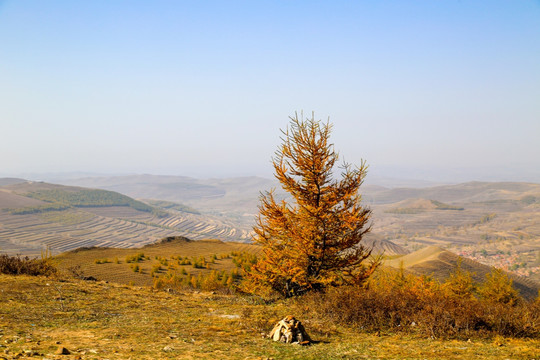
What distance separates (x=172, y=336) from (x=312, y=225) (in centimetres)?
731

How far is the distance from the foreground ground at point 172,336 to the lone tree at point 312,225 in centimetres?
191

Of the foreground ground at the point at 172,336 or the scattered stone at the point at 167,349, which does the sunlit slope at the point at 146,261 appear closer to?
the foreground ground at the point at 172,336

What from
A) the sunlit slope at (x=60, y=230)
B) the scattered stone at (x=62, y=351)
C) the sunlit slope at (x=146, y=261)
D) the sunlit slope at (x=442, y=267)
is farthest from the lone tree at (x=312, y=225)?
the sunlit slope at (x=60, y=230)

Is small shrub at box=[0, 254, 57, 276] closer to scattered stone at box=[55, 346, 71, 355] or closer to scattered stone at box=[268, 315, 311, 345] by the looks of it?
scattered stone at box=[55, 346, 71, 355]

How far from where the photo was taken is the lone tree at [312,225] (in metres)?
14.4

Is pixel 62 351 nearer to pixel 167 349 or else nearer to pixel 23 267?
pixel 167 349

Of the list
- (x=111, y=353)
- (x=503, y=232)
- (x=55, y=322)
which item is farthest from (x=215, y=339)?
(x=503, y=232)

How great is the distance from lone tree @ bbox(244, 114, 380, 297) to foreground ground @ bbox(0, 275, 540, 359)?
6.25 ft

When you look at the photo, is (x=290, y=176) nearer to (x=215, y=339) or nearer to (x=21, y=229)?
(x=215, y=339)

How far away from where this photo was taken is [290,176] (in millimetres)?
15117

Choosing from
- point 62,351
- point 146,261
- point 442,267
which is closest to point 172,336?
point 62,351

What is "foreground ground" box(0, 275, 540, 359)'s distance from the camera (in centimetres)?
727

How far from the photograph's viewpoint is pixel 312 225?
1430 cm

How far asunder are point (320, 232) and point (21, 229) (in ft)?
560
